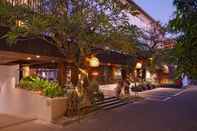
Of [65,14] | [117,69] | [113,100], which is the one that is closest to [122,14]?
[65,14]

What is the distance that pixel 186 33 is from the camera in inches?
296

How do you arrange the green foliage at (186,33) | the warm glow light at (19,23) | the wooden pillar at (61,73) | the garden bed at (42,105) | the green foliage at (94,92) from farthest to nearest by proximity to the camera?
the wooden pillar at (61,73), the green foliage at (94,92), the garden bed at (42,105), the warm glow light at (19,23), the green foliage at (186,33)

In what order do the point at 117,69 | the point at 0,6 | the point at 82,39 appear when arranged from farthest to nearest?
the point at 117,69
the point at 82,39
the point at 0,6

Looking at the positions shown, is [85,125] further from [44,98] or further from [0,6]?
[0,6]

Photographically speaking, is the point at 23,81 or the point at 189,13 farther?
the point at 23,81

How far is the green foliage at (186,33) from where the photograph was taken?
24.4 ft

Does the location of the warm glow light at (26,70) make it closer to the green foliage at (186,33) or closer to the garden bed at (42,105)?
the garden bed at (42,105)

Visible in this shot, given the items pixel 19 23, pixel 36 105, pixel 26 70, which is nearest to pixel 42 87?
pixel 36 105

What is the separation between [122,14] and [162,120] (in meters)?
5.50

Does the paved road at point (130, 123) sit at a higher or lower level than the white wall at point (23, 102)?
lower

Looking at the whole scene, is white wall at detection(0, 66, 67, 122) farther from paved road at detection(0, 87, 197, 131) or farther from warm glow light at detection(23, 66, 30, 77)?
warm glow light at detection(23, 66, 30, 77)

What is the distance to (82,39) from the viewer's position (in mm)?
17719

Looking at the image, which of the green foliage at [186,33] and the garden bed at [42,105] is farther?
the garden bed at [42,105]

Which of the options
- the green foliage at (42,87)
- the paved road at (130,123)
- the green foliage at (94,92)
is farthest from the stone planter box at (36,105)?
the green foliage at (94,92)
